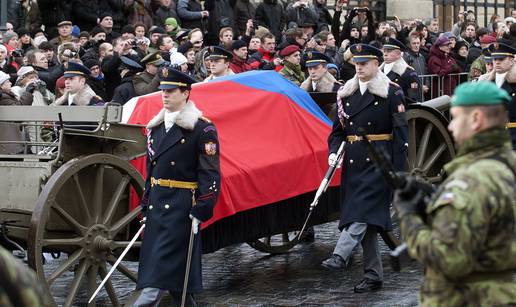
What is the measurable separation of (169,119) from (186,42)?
6739 millimetres

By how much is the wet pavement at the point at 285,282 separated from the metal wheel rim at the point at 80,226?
2.28 ft

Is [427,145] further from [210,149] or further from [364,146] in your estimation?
[210,149]

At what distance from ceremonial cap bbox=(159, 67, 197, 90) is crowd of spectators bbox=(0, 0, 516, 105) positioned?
3.06 metres

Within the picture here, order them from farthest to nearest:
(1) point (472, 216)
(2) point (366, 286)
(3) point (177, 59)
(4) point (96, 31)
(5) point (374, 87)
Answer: (4) point (96, 31), (3) point (177, 59), (5) point (374, 87), (2) point (366, 286), (1) point (472, 216)

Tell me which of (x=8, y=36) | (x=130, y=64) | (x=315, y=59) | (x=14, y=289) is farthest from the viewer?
(x=8, y=36)

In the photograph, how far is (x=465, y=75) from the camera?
17406 millimetres

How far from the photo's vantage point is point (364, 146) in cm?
887

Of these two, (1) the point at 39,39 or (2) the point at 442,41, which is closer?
(1) the point at 39,39

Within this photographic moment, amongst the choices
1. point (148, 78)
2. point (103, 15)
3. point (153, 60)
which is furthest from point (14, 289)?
point (103, 15)

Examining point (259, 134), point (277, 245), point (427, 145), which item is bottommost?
point (277, 245)

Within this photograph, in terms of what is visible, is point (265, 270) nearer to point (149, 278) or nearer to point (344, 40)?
point (149, 278)

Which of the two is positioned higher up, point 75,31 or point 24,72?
point 75,31

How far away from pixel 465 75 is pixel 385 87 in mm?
8622

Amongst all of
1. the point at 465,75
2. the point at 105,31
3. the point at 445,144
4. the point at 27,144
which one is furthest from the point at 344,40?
the point at 27,144
